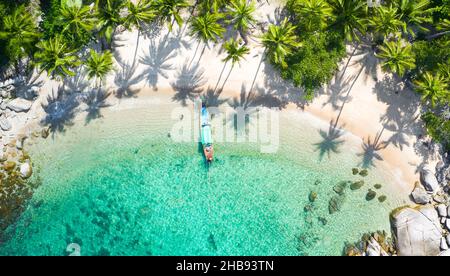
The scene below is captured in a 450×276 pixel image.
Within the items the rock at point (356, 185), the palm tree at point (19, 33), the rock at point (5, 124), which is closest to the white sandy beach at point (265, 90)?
the rock at point (5, 124)

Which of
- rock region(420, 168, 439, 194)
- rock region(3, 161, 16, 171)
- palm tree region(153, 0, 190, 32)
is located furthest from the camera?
rock region(3, 161, 16, 171)

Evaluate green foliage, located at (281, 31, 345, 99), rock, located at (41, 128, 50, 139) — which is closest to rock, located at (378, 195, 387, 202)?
green foliage, located at (281, 31, 345, 99)

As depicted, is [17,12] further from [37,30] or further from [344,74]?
[344,74]

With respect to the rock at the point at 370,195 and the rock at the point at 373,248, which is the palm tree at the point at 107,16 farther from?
the rock at the point at 373,248

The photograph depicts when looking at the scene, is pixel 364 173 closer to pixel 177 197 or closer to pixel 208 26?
pixel 177 197

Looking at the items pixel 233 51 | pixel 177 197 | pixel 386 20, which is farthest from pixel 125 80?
pixel 386 20

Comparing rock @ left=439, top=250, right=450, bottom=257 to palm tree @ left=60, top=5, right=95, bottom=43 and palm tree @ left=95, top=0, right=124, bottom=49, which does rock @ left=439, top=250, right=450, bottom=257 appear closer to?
palm tree @ left=95, top=0, right=124, bottom=49

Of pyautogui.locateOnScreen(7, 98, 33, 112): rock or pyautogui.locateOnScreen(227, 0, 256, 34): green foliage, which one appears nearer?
pyautogui.locateOnScreen(227, 0, 256, 34): green foliage
